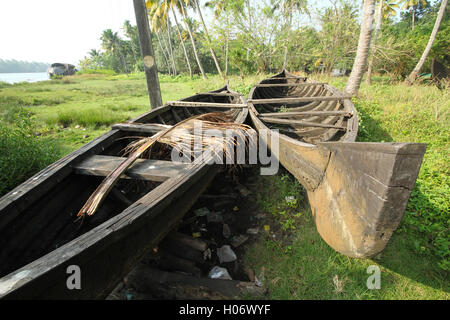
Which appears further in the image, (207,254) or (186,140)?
(186,140)

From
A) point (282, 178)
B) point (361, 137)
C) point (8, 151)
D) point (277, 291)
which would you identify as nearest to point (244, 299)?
point (277, 291)

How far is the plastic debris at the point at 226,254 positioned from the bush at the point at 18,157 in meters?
2.90

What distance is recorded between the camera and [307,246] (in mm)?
2387

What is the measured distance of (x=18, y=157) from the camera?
9.60ft

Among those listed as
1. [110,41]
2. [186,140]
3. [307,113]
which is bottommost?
[186,140]

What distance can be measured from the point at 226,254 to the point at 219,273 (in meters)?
0.25

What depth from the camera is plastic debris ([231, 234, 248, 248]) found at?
8.07ft

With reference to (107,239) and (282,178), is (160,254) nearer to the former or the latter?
(107,239)

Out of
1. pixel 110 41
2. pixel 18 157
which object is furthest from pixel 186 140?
pixel 110 41

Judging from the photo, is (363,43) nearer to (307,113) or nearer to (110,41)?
(307,113)

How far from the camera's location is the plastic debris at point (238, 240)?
246cm

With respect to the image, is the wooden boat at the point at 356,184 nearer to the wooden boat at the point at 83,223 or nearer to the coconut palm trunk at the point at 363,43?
the wooden boat at the point at 83,223
